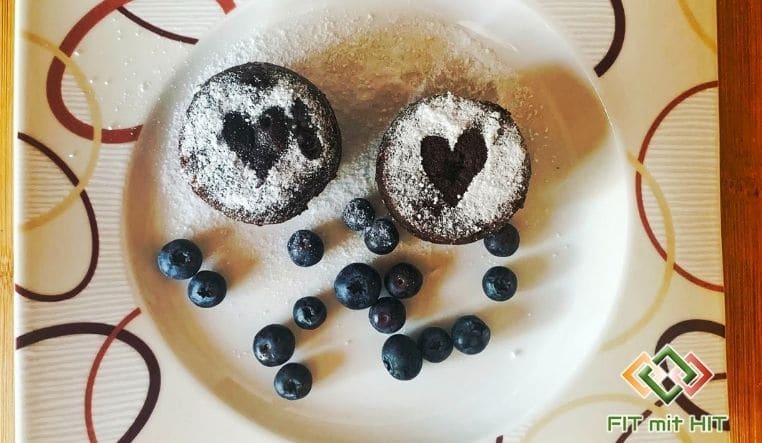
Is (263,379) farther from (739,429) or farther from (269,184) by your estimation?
(739,429)

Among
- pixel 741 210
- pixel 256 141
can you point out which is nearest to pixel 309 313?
pixel 256 141

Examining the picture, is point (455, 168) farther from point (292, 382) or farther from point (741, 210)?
point (741, 210)

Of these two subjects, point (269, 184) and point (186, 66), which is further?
point (186, 66)

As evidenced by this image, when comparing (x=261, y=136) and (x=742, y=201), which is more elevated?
(x=742, y=201)

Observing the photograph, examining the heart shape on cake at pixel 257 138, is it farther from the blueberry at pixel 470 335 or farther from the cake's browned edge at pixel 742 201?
the cake's browned edge at pixel 742 201

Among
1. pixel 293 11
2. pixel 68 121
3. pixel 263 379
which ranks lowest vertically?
pixel 263 379

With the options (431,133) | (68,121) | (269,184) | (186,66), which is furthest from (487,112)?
(68,121)
